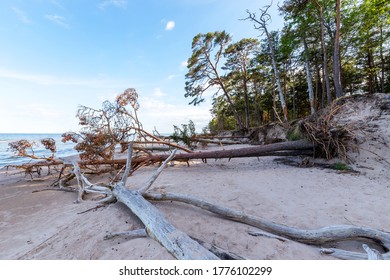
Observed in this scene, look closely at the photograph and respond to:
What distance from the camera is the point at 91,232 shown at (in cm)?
243

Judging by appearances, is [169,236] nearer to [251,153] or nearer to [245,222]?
[245,222]

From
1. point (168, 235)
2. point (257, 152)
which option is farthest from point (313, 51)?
point (168, 235)

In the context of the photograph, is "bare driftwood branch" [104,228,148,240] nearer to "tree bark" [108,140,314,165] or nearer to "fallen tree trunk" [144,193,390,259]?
"fallen tree trunk" [144,193,390,259]

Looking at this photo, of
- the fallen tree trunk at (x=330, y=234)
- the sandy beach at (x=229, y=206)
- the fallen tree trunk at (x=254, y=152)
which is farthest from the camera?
the fallen tree trunk at (x=254, y=152)

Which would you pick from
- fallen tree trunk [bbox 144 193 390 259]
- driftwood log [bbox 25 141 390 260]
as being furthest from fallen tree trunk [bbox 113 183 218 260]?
fallen tree trunk [bbox 144 193 390 259]

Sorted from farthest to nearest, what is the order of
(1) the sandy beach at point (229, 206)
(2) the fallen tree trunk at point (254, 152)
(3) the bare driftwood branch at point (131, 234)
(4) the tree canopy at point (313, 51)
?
(4) the tree canopy at point (313, 51), (2) the fallen tree trunk at point (254, 152), (3) the bare driftwood branch at point (131, 234), (1) the sandy beach at point (229, 206)

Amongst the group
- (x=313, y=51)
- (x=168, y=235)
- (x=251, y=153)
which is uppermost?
(x=313, y=51)

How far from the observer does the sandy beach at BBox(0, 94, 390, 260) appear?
2.00 metres

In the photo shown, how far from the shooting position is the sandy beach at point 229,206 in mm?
1998

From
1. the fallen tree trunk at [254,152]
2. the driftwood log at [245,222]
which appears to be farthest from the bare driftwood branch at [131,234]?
the fallen tree trunk at [254,152]

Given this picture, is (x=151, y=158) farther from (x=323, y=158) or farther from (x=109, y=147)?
(x=323, y=158)

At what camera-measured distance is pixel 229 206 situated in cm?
316

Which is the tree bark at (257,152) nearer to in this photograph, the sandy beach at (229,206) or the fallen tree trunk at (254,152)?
the fallen tree trunk at (254,152)
